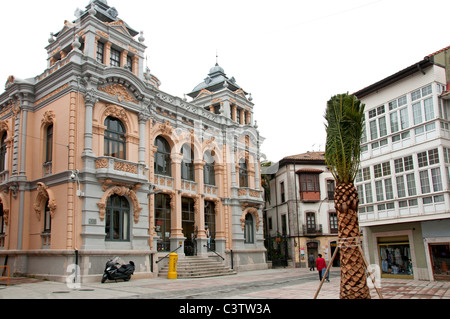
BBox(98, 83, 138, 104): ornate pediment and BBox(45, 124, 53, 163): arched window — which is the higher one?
BBox(98, 83, 138, 104): ornate pediment

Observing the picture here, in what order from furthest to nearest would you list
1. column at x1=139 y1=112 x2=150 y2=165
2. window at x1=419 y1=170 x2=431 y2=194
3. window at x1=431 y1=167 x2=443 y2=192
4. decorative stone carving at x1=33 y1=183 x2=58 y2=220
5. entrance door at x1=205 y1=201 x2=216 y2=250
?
1. entrance door at x1=205 y1=201 x2=216 y2=250
2. column at x1=139 y1=112 x2=150 y2=165
3. decorative stone carving at x1=33 y1=183 x2=58 y2=220
4. window at x1=419 y1=170 x2=431 y2=194
5. window at x1=431 y1=167 x2=443 y2=192

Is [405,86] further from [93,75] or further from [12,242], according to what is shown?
[12,242]

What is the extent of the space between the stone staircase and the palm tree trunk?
16.0m

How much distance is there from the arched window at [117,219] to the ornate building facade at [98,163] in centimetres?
6

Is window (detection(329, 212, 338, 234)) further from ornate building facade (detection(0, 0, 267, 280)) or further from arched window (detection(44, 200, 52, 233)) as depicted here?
arched window (detection(44, 200, 52, 233))

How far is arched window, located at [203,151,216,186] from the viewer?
32.5 meters

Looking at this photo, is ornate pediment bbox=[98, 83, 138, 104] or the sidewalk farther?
ornate pediment bbox=[98, 83, 138, 104]

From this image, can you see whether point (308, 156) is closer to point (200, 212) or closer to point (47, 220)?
point (200, 212)

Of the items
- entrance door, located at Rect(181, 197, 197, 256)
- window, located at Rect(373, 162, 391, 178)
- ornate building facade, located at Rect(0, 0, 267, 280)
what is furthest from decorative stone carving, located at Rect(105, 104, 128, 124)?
window, located at Rect(373, 162, 391, 178)

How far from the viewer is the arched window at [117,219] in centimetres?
2286

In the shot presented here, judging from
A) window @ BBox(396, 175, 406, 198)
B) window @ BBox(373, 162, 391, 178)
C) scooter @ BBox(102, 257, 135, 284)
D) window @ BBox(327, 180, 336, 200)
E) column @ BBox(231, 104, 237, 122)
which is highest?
column @ BBox(231, 104, 237, 122)

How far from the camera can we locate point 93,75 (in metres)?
23.0

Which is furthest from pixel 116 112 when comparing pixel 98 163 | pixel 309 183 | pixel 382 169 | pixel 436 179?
pixel 309 183

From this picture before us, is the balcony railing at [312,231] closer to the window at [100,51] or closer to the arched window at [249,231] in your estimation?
the arched window at [249,231]
